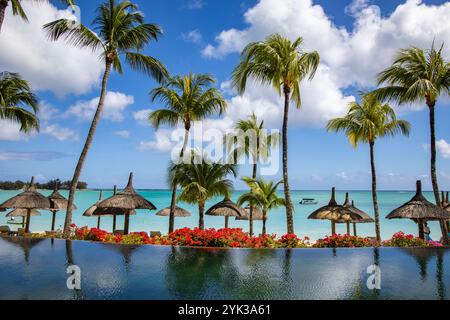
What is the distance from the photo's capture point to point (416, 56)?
1427 cm

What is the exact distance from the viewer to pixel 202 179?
16.4 metres

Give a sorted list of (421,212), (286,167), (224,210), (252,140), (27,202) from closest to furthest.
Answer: (421,212)
(286,167)
(27,202)
(224,210)
(252,140)

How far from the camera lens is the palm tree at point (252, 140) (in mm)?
22391

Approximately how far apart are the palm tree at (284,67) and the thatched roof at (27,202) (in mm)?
11195

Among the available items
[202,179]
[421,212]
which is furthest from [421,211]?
[202,179]

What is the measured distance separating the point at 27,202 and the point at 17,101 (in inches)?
237

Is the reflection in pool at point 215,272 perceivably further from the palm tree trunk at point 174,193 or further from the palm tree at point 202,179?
the palm tree trunk at point 174,193

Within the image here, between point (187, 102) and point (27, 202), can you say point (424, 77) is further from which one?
point (27, 202)

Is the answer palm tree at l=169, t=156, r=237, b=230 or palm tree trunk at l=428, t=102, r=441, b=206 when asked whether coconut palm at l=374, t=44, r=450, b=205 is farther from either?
palm tree at l=169, t=156, r=237, b=230
